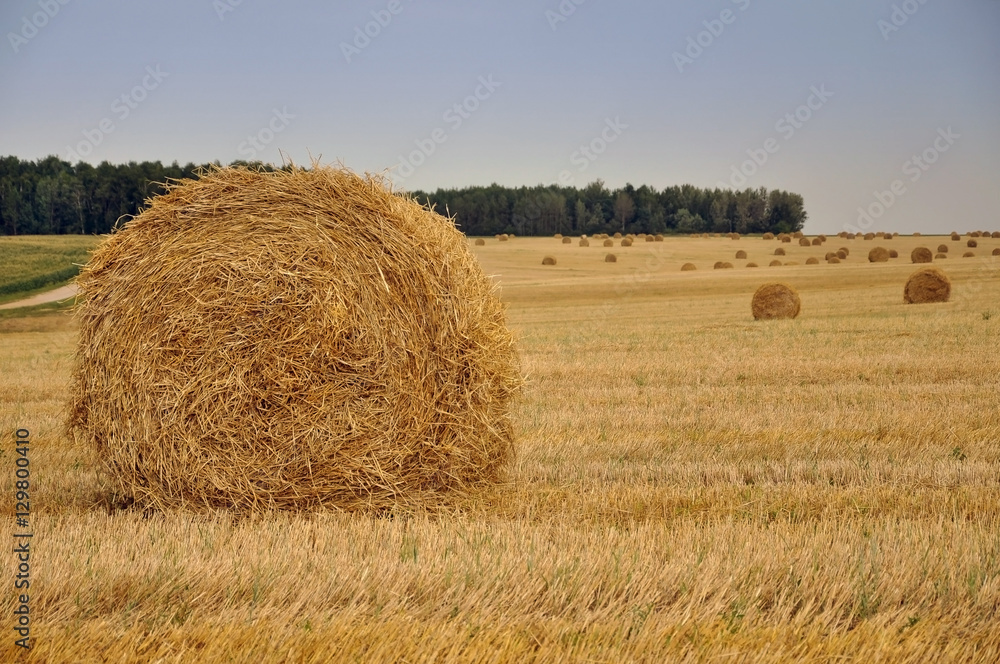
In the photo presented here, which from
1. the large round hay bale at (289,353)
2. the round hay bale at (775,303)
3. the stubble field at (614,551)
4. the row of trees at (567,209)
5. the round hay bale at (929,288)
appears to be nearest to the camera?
the stubble field at (614,551)

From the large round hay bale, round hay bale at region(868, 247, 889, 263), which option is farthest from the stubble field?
round hay bale at region(868, 247, 889, 263)

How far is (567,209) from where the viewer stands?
8000 cm

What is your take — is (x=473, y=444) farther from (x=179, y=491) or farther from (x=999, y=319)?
(x=999, y=319)

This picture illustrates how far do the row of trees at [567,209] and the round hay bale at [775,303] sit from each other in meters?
43.6

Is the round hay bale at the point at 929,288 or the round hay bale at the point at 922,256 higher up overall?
the round hay bale at the point at 922,256

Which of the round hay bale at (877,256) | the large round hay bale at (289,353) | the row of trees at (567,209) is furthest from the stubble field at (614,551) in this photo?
the row of trees at (567,209)

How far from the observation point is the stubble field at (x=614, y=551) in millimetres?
3518

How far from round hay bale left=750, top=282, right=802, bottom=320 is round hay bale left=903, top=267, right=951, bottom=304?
4.39 meters

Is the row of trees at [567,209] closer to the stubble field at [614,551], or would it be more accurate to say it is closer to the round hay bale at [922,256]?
the round hay bale at [922,256]

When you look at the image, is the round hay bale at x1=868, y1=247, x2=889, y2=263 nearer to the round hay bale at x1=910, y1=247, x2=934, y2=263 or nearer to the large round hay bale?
the round hay bale at x1=910, y1=247, x2=934, y2=263

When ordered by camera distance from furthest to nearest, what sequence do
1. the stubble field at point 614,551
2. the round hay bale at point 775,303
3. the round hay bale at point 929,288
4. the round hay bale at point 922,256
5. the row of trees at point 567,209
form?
the row of trees at point 567,209, the round hay bale at point 922,256, the round hay bale at point 929,288, the round hay bale at point 775,303, the stubble field at point 614,551

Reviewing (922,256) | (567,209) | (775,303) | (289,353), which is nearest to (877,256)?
(922,256)

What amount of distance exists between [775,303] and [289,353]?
18.6 m

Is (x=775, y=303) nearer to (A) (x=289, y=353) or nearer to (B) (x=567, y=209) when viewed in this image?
(A) (x=289, y=353)
